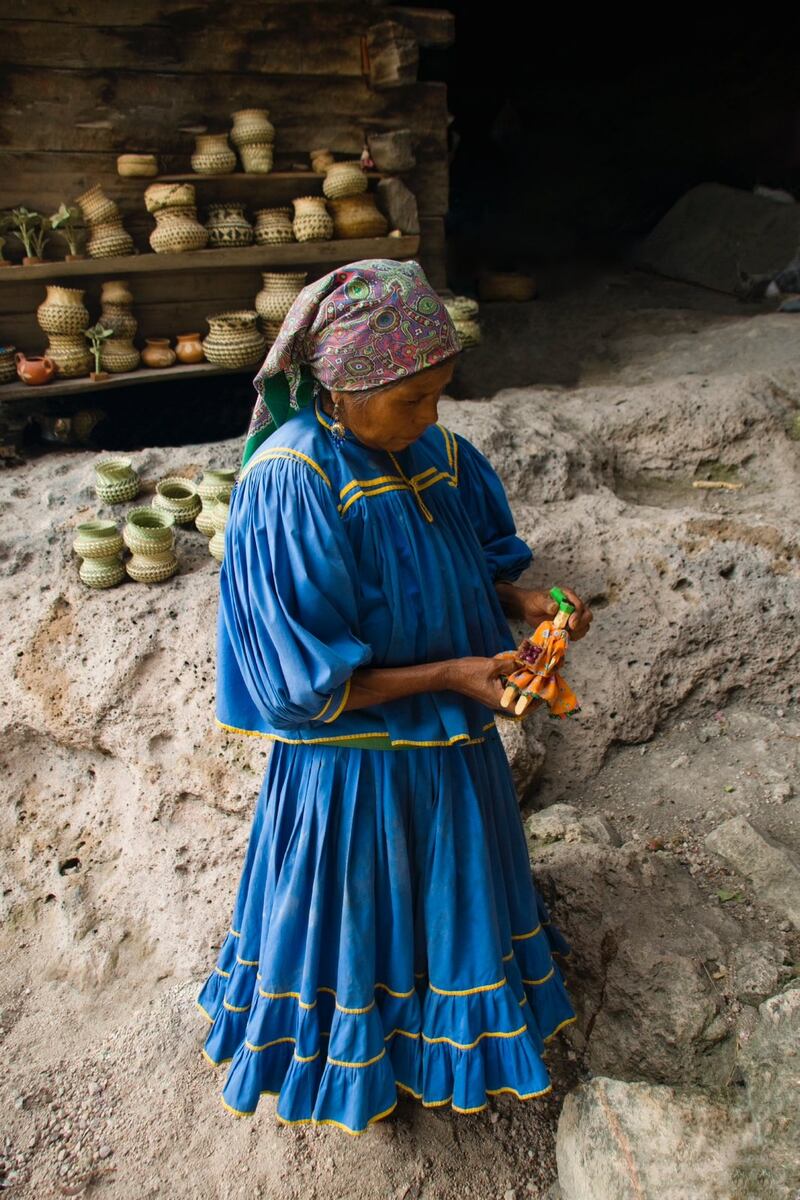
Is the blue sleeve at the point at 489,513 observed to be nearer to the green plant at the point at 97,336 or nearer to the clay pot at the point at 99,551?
the clay pot at the point at 99,551

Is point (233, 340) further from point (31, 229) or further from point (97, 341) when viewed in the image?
point (31, 229)

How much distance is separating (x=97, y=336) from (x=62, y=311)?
0.23 m

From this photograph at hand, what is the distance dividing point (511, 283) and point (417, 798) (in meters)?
6.58

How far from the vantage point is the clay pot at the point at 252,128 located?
17.2 ft

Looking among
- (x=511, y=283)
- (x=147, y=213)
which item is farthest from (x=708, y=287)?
(x=147, y=213)

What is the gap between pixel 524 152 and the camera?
34.1 ft

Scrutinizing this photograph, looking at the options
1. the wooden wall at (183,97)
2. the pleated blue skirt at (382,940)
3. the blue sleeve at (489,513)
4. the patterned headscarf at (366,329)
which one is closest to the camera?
the patterned headscarf at (366,329)

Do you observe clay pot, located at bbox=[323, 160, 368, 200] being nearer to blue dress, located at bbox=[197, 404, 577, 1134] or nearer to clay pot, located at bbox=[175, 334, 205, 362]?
clay pot, located at bbox=[175, 334, 205, 362]

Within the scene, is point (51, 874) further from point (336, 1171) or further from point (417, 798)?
point (417, 798)

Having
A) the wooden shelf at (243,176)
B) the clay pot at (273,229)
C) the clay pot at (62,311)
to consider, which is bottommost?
the clay pot at (62,311)

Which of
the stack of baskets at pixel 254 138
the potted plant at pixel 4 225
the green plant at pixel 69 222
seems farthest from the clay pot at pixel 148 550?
the stack of baskets at pixel 254 138

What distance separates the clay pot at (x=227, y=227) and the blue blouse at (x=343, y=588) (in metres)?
3.89

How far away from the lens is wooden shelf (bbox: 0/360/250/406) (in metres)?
5.19

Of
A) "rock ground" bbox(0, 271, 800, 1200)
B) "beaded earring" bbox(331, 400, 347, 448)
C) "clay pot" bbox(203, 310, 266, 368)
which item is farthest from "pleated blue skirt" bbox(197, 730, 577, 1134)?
"clay pot" bbox(203, 310, 266, 368)
